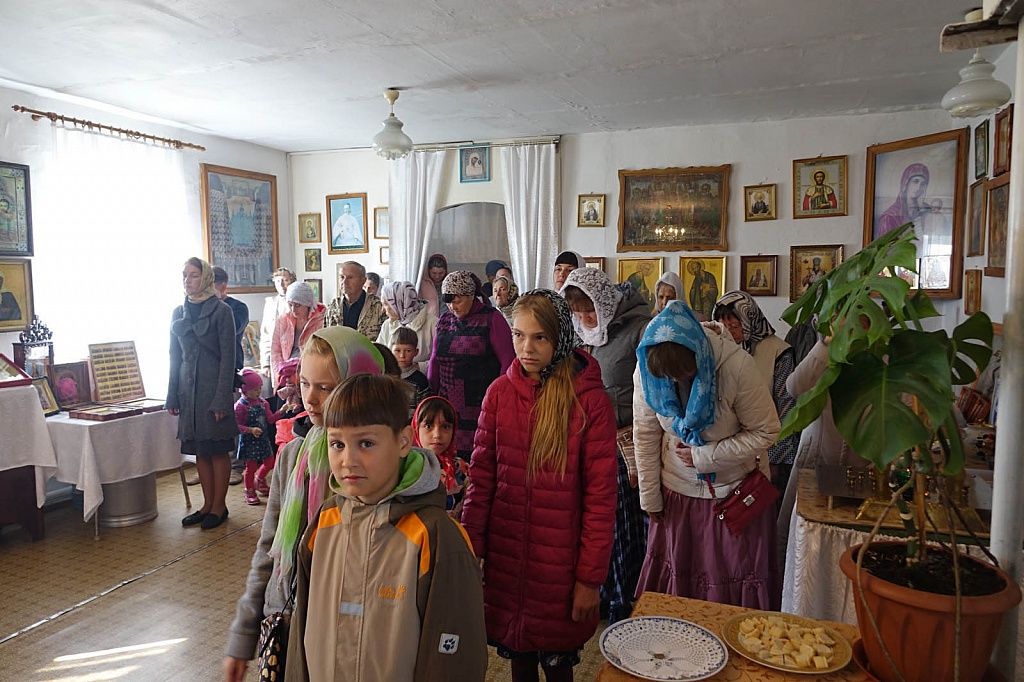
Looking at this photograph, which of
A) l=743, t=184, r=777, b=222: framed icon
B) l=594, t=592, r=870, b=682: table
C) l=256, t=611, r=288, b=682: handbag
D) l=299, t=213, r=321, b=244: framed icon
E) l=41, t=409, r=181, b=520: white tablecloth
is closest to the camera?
l=594, t=592, r=870, b=682: table

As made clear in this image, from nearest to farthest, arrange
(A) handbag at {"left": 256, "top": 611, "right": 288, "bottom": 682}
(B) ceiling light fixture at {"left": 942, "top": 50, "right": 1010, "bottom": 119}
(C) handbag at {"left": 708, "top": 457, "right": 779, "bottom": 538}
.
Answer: (A) handbag at {"left": 256, "top": 611, "right": 288, "bottom": 682}, (C) handbag at {"left": 708, "top": 457, "right": 779, "bottom": 538}, (B) ceiling light fixture at {"left": 942, "top": 50, "right": 1010, "bottom": 119}

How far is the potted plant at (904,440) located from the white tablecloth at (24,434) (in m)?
Result: 5.10

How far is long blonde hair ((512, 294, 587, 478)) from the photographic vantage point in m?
2.13

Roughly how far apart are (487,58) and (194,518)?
400 cm

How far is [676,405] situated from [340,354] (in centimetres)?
135

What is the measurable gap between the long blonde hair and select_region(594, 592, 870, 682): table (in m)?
0.51

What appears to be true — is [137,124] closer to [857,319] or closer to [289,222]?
[289,222]

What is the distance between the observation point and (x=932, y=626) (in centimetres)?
121

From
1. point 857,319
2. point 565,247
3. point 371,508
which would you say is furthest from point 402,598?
point 565,247

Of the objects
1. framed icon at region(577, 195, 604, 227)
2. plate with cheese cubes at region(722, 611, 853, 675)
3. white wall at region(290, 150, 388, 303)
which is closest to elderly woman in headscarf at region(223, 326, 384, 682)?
plate with cheese cubes at region(722, 611, 853, 675)

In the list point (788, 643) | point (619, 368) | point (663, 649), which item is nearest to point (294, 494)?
point (663, 649)

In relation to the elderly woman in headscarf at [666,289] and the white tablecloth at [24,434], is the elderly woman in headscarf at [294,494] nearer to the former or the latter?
the white tablecloth at [24,434]

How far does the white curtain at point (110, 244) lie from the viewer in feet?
18.9

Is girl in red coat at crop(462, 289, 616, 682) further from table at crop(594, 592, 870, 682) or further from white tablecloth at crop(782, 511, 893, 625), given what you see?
white tablecloth at crop(782, 511, 893, 625)
